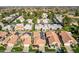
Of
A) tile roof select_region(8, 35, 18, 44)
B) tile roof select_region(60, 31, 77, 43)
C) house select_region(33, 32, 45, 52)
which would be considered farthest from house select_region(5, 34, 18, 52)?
tile roof select_region(60, 31, 77, 43)

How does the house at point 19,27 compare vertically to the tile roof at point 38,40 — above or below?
→ above

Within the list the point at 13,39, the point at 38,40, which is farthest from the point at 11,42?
the point at 38,40

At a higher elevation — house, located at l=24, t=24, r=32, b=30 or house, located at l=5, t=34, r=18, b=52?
house, located at l=24, t=24, r=32, b=30

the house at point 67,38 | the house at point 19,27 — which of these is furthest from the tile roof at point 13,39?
the house at point 67,38

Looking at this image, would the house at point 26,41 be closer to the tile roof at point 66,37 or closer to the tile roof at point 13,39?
the tile roof at point 13,39

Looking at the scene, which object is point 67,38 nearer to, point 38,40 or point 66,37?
point 66,37

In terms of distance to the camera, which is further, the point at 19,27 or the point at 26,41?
the point at 19,27

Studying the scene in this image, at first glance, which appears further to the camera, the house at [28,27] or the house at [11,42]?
the house at [28,27]

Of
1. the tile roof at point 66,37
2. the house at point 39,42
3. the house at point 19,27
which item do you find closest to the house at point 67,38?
the tile roof at point 66,37

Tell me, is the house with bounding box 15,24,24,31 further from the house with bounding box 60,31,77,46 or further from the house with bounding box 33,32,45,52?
the house with bounding box 60,31,77,46
